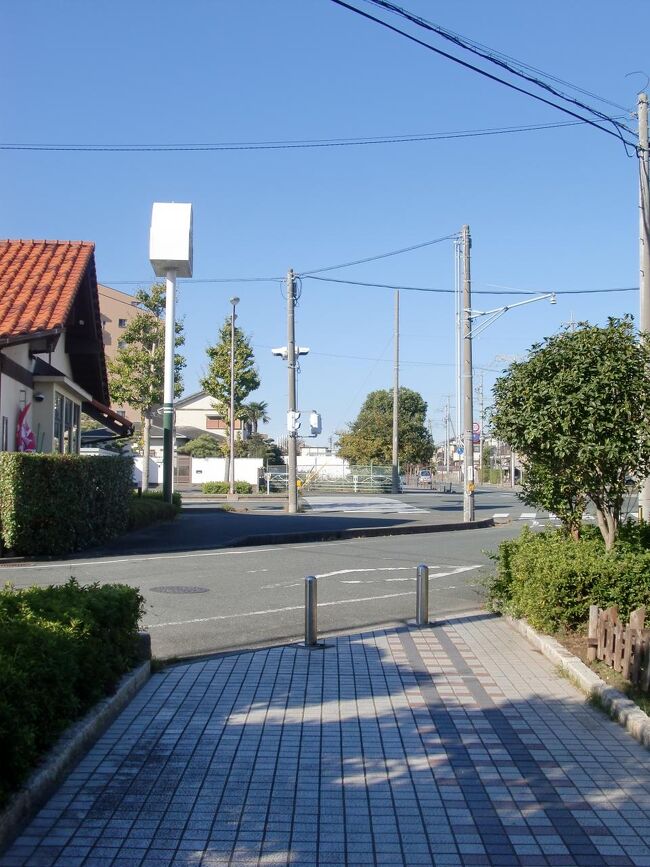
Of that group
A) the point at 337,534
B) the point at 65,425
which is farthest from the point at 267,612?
the point at 65,425

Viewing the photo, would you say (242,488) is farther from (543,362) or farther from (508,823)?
(508,823)

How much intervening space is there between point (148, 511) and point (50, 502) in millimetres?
6231

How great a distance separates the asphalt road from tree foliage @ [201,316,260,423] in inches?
1434

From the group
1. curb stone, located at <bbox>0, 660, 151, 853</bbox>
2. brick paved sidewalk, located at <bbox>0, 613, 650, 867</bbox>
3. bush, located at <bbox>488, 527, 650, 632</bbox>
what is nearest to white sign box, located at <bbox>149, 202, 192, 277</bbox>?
bush, located at <bbox>488, 527, 650, 632</bbox>

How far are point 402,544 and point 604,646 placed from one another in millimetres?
13384

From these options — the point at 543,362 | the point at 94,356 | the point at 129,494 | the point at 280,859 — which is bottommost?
the point at 280,859

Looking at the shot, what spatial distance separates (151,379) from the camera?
132 ft

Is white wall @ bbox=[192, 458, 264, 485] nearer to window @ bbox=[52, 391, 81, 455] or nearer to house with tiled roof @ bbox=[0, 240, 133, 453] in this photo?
house with tiled roof @ bbox=[0, 240, 133, 453]

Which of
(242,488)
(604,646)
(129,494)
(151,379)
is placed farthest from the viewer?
(242,488)

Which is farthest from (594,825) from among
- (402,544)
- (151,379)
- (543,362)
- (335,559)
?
(151,379)

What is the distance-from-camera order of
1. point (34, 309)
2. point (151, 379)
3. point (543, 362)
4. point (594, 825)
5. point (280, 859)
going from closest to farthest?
point (280, 859) → point (594, 825) → point (543, 362) → point (34, 309) → point (151, 379)

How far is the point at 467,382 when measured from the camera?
2844cm

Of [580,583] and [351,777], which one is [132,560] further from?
[351,777]

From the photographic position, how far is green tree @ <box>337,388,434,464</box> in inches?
3019
